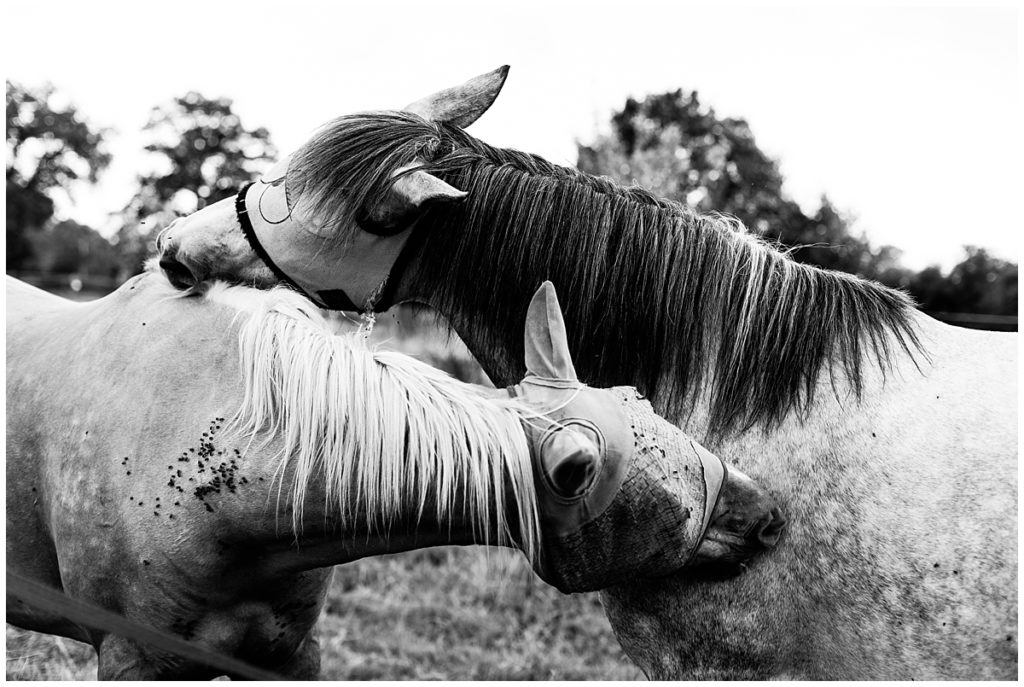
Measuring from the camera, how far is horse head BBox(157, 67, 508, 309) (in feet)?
8.02

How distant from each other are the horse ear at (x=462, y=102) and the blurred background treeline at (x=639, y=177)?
10.4 feet

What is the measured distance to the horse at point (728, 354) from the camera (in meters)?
2.04

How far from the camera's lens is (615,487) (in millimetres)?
1857

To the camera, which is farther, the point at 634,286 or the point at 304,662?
the point at 304,662

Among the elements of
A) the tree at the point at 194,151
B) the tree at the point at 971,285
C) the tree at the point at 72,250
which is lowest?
the tree at the point at 72,250

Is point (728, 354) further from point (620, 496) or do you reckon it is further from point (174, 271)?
point (174, 271)

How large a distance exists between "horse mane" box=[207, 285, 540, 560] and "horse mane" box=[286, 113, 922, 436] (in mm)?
633

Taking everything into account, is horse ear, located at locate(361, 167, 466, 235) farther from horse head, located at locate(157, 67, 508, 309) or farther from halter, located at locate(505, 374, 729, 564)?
halter, located at locate(505, 374, 729, 564)

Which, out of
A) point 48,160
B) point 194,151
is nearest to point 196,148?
point 194,151

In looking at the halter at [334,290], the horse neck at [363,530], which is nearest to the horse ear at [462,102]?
the halter at [334,290]

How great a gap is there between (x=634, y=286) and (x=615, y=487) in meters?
0.83

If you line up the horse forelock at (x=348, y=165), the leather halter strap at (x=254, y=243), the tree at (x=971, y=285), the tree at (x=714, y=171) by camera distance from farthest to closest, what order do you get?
the tree at (x=971, y=285) → the tree at (x=714, y=171) → the leather halter strap at (x=254, y=243) → the horse forelock at (x=348, y=165)

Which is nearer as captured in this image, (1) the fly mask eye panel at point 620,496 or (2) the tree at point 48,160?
(1) the fly mask eye panel at point 620,496

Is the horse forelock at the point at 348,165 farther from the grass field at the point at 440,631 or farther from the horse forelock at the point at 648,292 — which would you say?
the grass field at the point at 440,631
